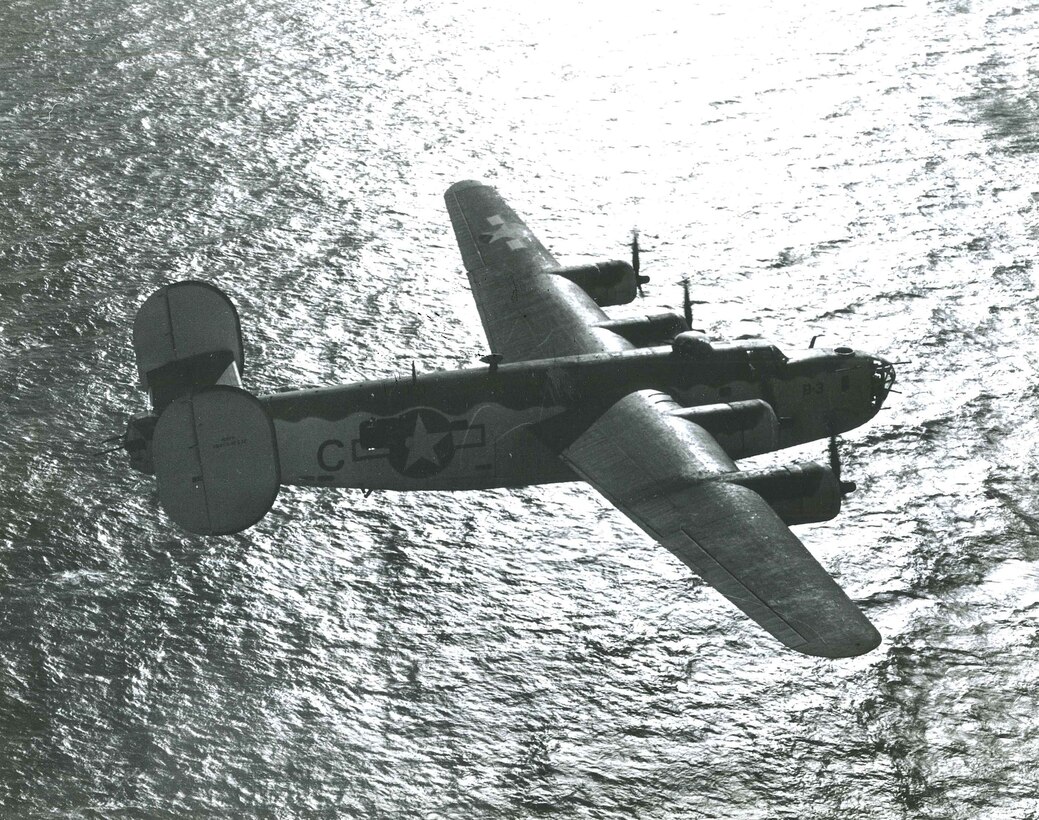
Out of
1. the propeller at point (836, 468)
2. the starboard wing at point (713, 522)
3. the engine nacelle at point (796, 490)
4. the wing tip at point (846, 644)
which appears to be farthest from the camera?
the propeller at point (836, 468)

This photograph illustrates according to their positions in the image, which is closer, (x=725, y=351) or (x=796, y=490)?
(x=796, y=490)

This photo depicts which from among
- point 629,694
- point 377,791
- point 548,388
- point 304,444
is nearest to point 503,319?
point 548,388

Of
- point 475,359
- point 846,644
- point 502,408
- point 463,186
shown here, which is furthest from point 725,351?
point 463,186

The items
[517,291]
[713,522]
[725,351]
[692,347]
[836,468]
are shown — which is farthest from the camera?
[517,291]

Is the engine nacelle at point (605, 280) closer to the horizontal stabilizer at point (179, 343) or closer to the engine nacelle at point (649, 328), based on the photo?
the engine nacelle at point (649, 328)

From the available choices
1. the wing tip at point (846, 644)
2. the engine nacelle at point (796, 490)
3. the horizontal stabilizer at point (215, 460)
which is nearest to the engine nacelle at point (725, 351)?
the engine nacelle at point (796, 490)

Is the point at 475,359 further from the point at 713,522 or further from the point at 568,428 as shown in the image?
the point at 713,522

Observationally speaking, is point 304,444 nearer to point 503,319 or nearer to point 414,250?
point 503,319
